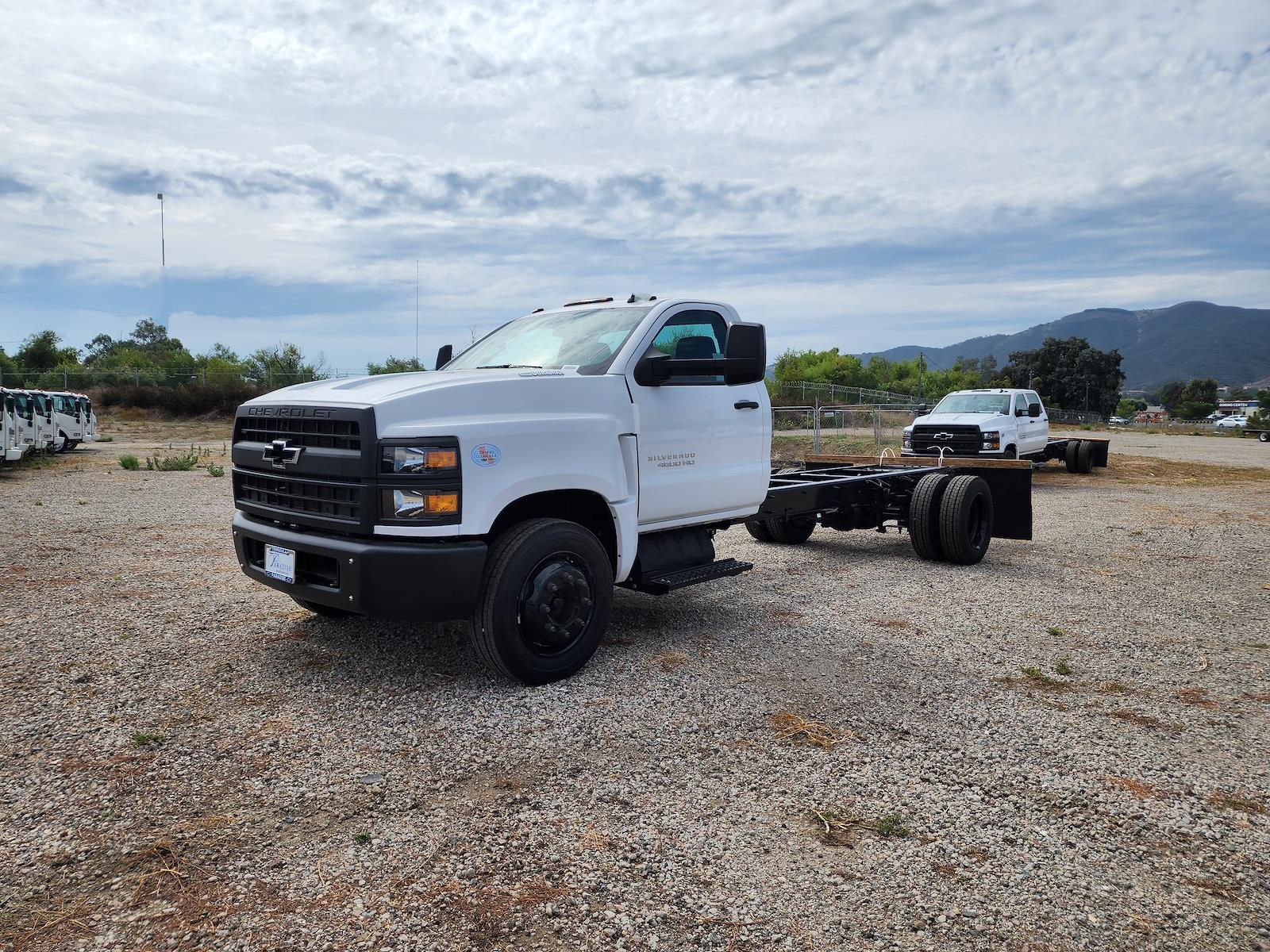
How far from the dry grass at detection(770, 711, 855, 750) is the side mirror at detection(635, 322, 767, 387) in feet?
6.62

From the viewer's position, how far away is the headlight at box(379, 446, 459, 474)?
406cm

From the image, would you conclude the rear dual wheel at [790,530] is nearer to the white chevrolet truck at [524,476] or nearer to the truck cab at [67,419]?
the white chevrolet truck at [524,476]

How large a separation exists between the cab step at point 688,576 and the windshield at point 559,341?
52.7 inches

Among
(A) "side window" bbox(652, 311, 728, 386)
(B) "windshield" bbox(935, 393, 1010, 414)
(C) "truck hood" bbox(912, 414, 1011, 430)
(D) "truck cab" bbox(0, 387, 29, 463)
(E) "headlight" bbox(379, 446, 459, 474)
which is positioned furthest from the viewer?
(B) "windshield" bbox(935, 393, 1010, 414)

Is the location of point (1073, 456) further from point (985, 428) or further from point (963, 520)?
point (963, 520)

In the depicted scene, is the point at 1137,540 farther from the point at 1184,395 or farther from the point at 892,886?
the point at 1184,395

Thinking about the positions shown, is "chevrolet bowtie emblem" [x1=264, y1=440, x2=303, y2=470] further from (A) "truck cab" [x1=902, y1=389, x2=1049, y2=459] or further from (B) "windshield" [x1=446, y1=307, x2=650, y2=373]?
(A) "truck cab" [x1=902, y1=389, x2=1049, y2=459]

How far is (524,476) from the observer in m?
4.37

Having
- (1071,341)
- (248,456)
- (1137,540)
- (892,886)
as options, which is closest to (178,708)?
(248,456)

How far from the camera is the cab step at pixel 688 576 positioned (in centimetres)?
520

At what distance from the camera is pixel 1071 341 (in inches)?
3745

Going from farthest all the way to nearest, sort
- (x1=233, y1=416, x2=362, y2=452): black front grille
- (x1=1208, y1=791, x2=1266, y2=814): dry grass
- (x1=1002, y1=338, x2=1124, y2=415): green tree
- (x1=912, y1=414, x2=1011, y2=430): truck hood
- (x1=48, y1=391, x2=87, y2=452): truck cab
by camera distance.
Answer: (x1=1002, y1=338, x2=1124, y2=415): green tree < (x1=48, y1=391, x2=87, y2=452): truck cab < (x1=912, y1=414, x2=1011, y2=430): truck hood < (x1=233, y1=416, x2=362, y2=452): black front grille < (x1=1208, y1=791, x2=1266, y2=814): dry grass

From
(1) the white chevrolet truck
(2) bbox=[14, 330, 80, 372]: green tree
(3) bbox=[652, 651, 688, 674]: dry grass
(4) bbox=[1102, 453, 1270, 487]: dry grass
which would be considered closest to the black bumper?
(1) the white chevrolet truck

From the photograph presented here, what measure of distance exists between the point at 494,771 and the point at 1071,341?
105 m
